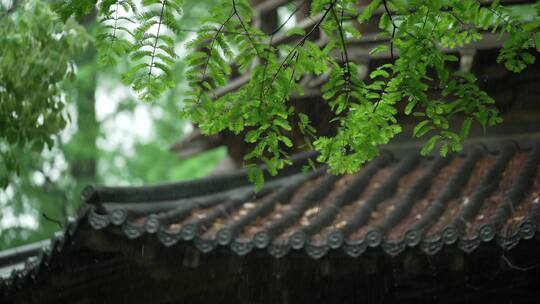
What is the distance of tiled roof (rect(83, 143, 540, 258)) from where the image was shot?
460 centimetres

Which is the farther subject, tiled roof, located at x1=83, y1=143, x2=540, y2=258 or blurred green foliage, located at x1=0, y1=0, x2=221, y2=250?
blurred green foliage, located at x1=0, y1=0, x2=221, y2=250

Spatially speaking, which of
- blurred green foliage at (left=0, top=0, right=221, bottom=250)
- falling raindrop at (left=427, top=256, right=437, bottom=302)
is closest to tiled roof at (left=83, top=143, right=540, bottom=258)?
falling raindrop at (left=427, top=256, right=437, bottom=302)

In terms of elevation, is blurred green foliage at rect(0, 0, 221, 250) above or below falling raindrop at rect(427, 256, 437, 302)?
above

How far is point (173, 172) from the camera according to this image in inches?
628

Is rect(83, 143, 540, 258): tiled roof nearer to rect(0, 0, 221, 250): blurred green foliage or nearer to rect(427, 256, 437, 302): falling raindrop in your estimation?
rect(427, 256, 437, 302): falling raindrop

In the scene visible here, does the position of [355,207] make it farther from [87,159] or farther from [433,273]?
[87,159]

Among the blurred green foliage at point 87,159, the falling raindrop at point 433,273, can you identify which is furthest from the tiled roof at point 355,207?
the blurred green foliage at point 87,159

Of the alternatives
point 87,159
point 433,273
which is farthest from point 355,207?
point 87,159

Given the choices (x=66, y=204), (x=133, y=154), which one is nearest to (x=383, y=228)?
(x=66, y=204)

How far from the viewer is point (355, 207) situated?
573cm

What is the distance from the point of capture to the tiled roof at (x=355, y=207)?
4.60 metres

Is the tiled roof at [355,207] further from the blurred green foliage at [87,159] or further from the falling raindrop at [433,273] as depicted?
the blurred green foliage at [87,159]

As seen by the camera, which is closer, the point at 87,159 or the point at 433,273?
the point at 433,273

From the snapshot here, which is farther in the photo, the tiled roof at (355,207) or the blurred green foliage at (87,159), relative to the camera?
the blurred green foliage at (87,159)
